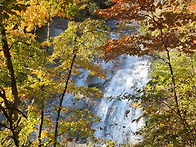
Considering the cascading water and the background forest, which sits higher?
the background forest

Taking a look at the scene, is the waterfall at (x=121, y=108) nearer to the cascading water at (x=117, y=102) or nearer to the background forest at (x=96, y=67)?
the cascading water at (x=117, y=102)

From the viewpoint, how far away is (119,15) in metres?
3.18

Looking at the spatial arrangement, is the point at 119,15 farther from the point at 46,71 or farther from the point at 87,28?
the point at 46,71

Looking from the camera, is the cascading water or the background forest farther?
the cascading water

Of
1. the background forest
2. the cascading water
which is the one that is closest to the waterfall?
the cascading water

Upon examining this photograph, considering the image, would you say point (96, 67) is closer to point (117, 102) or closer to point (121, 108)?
point (121, 108)

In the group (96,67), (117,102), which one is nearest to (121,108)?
(117,102)

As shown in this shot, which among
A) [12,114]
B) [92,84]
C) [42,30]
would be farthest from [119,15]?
[42,30]

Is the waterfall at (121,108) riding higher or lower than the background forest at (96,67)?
lower

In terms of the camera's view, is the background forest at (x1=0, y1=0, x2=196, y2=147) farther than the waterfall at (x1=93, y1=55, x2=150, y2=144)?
No

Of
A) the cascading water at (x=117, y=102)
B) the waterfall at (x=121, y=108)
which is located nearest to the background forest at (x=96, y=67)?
the waterfall at (x=121, y=108)

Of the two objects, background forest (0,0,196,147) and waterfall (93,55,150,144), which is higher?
background forest (0,0,196,147)

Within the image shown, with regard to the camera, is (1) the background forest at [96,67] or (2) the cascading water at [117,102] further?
(2) the cascading water at [117,102]

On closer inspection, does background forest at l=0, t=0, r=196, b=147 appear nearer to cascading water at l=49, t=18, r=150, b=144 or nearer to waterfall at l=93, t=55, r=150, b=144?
waterfall at l=93, t=55, r=150, b=144
